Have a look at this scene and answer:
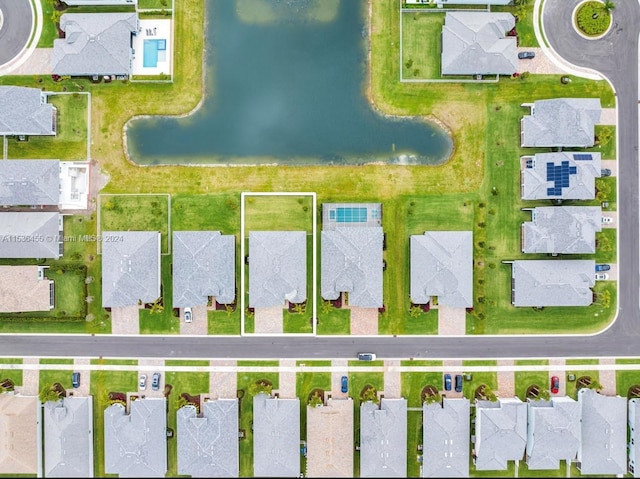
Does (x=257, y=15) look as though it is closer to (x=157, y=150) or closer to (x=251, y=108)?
(x=251, y=108)

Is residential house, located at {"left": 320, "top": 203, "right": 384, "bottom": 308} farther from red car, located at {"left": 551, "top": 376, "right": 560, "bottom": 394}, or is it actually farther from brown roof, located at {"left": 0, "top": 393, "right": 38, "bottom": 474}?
brown roof, located at {"left": 0, "top": 393, "right": 38, "bottom": 474}

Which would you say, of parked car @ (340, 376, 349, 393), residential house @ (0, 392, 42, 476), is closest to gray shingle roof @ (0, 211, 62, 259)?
residential house @ (0, 392, 42, 476)

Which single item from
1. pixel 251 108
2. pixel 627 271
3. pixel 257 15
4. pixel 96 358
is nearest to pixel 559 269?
pixel 627 271

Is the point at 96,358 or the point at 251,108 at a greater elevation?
the point at 251,108

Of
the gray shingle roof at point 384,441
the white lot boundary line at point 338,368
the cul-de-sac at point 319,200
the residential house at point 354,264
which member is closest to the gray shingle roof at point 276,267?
the cul-de-sac at point 319,200

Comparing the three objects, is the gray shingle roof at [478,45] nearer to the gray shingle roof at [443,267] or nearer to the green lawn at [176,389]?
the gray shingle roof at [443,267]

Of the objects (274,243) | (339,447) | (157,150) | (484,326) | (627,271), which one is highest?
(157,150)

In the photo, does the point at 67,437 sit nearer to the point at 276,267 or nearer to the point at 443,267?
the point at 276,267
